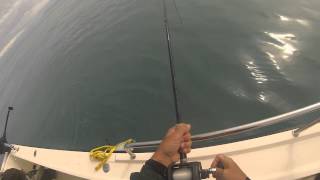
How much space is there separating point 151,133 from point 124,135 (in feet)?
1.23

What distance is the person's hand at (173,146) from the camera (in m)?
1.90

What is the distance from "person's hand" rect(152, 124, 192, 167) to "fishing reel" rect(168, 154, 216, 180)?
89 mm

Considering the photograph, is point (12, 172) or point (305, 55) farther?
point (305, 55)

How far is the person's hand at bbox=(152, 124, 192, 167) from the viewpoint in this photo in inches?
75.0

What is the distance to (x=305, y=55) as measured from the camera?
14.2 ft

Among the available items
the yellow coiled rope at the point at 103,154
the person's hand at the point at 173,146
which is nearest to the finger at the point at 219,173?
the person's hand at the point at 173,146

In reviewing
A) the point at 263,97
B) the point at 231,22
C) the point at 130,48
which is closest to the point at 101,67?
the point at 130,48

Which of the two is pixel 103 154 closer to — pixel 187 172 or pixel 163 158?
pixel 163 158

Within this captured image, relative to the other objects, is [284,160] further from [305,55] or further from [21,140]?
[21,140]

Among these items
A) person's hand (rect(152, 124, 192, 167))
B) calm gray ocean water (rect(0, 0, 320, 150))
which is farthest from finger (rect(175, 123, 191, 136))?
calm gray ocean water (rect(0, 0, 320, 150))

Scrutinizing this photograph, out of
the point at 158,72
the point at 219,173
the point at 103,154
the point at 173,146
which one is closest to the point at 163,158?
the point at 173,146

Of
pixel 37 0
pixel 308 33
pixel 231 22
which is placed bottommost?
pixel 308 33

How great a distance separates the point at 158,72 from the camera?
16.0ft

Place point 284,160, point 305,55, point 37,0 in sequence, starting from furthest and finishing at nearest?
point 37,0 → point 305,55 → point 284,160
